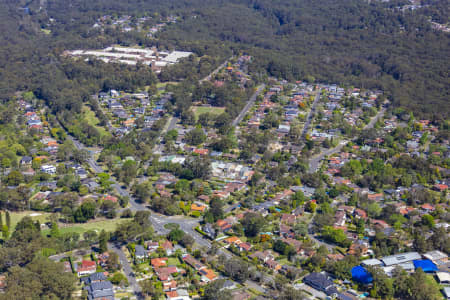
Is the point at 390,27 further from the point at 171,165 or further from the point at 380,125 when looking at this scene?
the point at 171,165

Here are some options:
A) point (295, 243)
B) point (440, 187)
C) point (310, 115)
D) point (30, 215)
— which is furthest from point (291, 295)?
point (310, 115)

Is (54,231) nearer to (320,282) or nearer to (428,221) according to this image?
(320,282)

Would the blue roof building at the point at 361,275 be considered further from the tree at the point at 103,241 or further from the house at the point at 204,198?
the tree at the point at 103,241

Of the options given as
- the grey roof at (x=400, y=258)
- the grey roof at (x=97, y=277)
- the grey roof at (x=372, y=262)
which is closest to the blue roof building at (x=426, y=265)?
the grey roof at (x=400, y=258)

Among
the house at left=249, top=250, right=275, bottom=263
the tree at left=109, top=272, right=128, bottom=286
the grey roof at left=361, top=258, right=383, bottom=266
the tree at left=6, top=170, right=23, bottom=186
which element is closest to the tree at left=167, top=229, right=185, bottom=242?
the house at left=249, top=250, right=275, bottom=263

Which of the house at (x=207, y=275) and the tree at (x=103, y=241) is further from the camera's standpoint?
the tree at (x=103, y=241)

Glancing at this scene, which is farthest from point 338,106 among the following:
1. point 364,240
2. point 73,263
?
point 73,263
